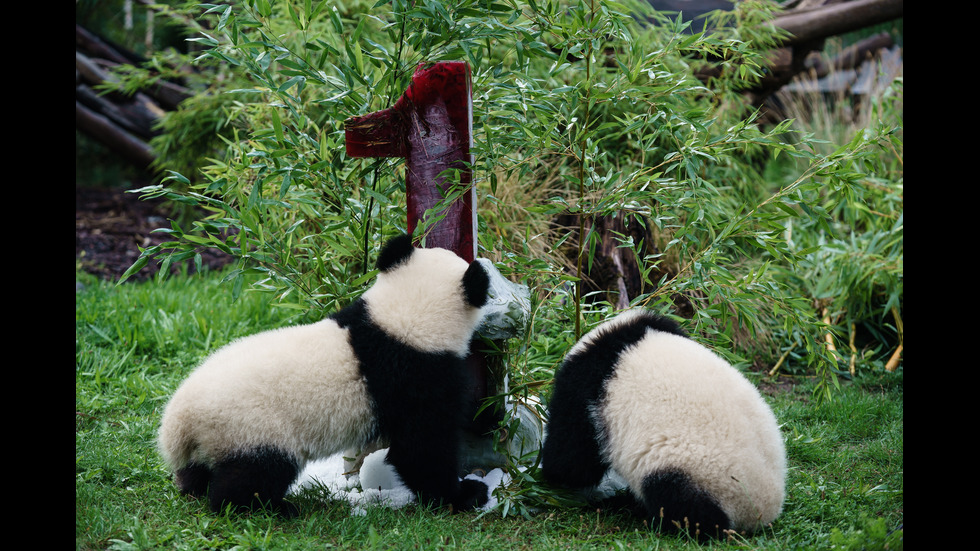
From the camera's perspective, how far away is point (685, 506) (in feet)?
7.22

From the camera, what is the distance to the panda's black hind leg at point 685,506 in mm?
2180

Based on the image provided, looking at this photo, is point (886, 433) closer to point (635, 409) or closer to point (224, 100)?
point (635, 409)

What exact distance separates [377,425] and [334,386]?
0.20m

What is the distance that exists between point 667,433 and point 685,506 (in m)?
0.23

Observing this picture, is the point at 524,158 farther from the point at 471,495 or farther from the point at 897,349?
the point at 897,349

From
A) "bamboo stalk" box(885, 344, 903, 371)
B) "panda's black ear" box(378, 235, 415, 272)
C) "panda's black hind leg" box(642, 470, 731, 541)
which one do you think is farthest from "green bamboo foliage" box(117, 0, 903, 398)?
"bamboo stalk" box(885, 344, 903, 371)

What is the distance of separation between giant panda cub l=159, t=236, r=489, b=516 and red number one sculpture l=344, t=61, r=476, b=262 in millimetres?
305

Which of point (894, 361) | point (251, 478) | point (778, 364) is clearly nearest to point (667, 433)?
point (251, 478)

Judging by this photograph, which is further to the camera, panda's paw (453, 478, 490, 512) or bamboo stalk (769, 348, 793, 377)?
bamboo stalk (769, 348, 793, 377)

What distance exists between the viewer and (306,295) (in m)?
2.97

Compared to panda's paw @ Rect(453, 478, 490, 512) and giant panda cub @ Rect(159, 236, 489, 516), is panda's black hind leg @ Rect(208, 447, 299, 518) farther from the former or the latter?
panda's paw @ Rect(453, 478, 490, 512)

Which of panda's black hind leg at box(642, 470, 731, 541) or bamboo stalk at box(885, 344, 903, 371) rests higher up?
panda's black hind leg at box(642, 470, 731, 541)

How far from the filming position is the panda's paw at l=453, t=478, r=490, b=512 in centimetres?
249

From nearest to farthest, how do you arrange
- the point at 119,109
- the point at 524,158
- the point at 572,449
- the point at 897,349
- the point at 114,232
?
1. the point at 572,449
2. the point at 524,158
3. the point at 897,349
4. the point at 114,232
5. the point at 119,109
